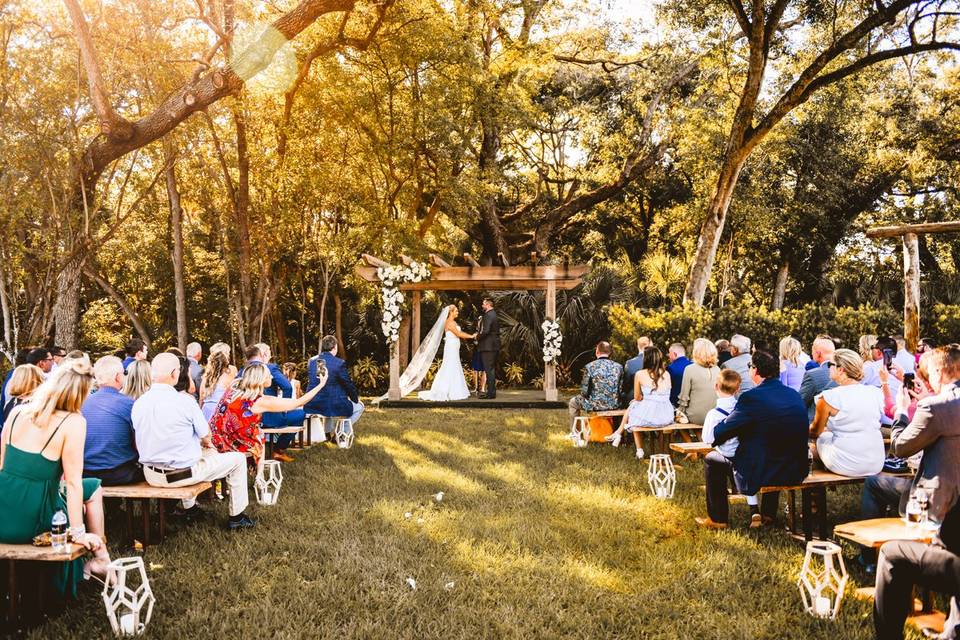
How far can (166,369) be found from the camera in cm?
549

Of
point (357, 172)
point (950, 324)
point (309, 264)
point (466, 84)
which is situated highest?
point (466, 84)

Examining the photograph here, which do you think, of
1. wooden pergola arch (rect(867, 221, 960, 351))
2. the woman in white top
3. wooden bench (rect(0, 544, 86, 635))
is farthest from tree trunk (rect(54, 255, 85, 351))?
wooden pergola arch (rect(867, 221, 960, 351))

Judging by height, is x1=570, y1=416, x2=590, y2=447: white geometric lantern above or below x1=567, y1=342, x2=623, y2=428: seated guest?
below

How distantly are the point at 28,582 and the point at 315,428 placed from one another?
5.83 metres

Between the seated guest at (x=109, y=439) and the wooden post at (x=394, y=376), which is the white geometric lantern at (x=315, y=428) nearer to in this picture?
the seated guest at (x=109, y=439)

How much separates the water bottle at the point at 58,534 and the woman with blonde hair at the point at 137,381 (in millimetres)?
2021

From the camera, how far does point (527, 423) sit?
11.9 m

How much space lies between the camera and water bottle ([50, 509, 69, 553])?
3.80 m

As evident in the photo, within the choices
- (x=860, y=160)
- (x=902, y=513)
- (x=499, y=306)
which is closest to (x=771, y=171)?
(x=860, y=160)

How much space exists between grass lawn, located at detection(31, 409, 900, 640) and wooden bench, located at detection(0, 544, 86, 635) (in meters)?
0.20

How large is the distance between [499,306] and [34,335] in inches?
455

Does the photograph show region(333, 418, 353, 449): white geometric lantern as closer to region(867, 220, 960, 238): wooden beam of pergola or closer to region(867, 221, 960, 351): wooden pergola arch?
region(867, 221, 960, 351): wooden pergola arch

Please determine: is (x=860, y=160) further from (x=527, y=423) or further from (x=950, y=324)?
(x=527, y=423)

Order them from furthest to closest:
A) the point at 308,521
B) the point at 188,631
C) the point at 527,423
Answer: the point at 527,423 < the point at 308,521 < the point at 188,631
